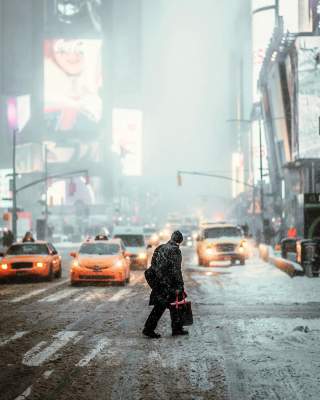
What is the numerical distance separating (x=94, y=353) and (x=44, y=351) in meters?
0.68

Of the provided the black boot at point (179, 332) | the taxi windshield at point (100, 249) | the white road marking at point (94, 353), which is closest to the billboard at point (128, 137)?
the taxi windshield at point (100, 249)

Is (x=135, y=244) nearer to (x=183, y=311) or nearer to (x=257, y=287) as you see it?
(x=257, y=287)

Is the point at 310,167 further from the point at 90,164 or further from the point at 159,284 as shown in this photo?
the point at 90,164

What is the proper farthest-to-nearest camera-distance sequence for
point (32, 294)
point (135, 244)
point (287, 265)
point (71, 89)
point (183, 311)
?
point (71, 89), point (135, 244), point (287, 265), point (32, 294), point (183, 311)

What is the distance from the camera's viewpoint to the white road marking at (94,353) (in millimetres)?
9703

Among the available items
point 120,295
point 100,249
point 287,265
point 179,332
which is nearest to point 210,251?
point 287,265

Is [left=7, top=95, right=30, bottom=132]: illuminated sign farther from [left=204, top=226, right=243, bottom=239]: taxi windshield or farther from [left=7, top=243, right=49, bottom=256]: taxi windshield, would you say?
[left=7, top=243, right=49, bottom=256]: taxi windshield

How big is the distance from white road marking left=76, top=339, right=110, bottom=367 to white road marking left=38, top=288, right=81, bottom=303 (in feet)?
24.5

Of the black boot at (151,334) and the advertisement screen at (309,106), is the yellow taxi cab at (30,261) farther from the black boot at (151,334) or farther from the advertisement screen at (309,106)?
the advertisement screen at (309,106)

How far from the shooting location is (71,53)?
144m

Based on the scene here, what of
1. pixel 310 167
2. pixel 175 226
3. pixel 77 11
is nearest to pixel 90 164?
pixel 77 11

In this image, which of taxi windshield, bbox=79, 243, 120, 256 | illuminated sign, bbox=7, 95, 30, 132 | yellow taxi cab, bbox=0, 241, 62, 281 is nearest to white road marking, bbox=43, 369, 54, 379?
taxi windshield, bbox=79, 243, 120, 256

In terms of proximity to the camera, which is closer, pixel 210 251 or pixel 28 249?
pixel 28 249

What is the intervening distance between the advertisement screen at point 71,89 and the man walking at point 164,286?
436 ft
